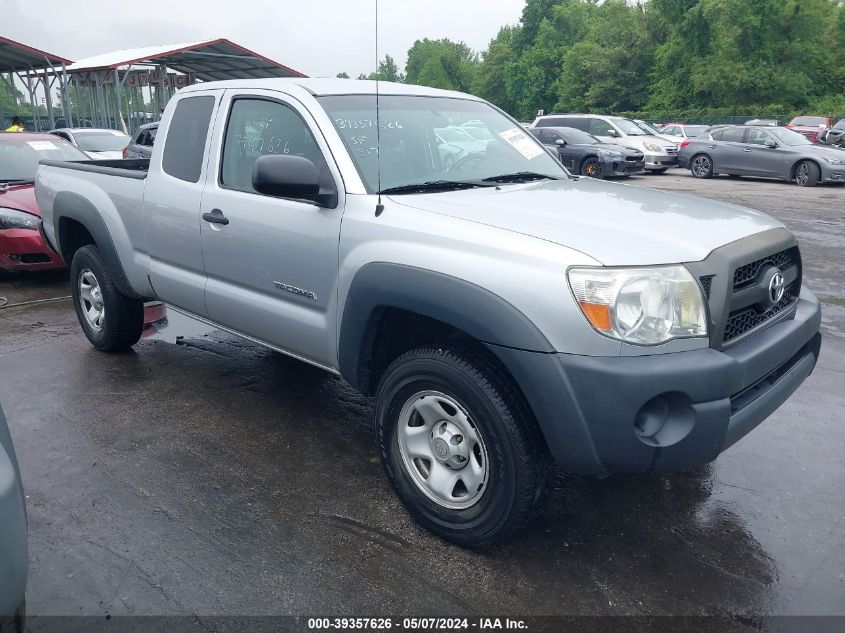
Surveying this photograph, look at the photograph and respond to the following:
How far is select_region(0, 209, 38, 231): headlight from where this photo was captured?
7.28 metres

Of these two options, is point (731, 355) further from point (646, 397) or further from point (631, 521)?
point (631, 521)

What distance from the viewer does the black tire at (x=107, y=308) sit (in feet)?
16.2

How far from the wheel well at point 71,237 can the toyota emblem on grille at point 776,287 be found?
4610mm

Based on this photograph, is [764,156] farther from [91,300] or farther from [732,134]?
[91,300]

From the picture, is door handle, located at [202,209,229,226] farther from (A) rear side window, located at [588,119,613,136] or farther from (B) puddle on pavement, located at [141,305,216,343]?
(A) rear side window, located at [588,119,613,136]

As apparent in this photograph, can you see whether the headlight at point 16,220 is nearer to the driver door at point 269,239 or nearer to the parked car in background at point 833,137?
the driver door at point 269,239

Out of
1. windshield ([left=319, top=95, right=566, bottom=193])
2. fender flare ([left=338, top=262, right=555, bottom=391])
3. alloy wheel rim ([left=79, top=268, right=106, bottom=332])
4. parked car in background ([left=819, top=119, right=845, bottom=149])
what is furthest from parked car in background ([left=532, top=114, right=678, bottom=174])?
fender flare ([left=338, top=262, right=555, bottom=391])

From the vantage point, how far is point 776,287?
2930 mm

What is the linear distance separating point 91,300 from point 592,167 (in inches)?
598

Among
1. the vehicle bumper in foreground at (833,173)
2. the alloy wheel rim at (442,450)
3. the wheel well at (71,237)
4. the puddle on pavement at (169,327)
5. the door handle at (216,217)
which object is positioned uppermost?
the door handle at (216,217)

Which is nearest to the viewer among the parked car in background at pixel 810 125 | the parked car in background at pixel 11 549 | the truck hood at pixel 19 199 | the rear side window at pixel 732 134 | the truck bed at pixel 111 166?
the parked car in background at pixel 11 549

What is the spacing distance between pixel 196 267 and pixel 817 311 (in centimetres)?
322

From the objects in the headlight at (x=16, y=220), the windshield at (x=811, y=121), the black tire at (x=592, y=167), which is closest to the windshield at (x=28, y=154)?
the headlight at (x=16, y=220)

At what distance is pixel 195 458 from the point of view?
146 inches
